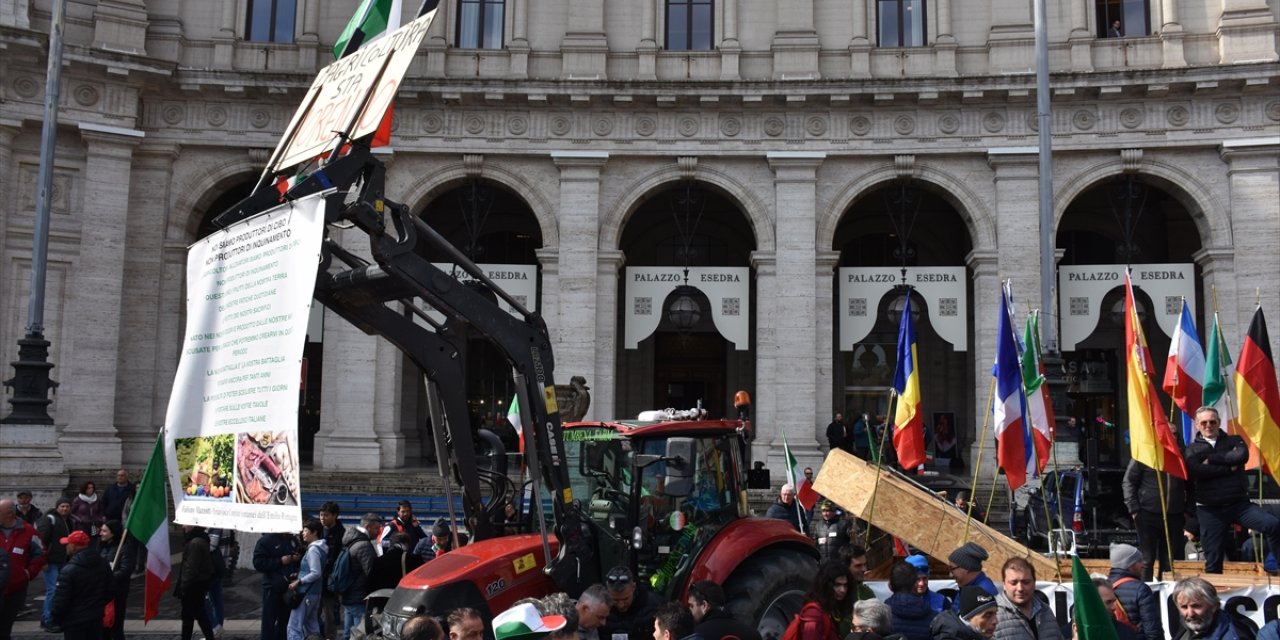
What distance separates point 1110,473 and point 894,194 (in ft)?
34.9

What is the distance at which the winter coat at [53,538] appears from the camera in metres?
12.7

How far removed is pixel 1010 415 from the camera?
37.2ft

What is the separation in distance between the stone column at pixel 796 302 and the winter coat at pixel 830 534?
896 cm

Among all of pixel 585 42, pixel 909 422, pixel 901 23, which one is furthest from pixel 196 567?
pixel 901 23

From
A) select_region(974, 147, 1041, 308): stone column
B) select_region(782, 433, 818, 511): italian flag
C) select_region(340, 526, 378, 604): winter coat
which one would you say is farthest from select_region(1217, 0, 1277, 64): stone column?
select_region(340, 526, 378, 604): winter coat

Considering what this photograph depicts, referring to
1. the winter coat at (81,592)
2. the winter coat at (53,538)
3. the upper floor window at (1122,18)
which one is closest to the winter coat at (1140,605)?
the winter coat at (81,592)

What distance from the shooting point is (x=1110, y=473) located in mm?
17516

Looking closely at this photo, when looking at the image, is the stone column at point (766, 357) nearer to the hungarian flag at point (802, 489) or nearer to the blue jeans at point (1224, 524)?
the hungarian flag at point (802, 489)

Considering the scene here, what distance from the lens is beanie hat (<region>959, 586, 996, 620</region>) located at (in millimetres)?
6031

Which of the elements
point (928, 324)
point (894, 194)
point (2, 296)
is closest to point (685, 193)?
point (894, 194)

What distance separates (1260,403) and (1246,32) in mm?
15579

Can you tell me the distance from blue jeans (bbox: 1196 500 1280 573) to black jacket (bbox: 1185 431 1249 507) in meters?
0.08

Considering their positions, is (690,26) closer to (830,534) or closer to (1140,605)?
(830,534)

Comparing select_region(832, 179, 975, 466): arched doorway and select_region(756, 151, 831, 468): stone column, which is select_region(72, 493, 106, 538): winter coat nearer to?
select_region(756, 151, 831, 468): stone column
